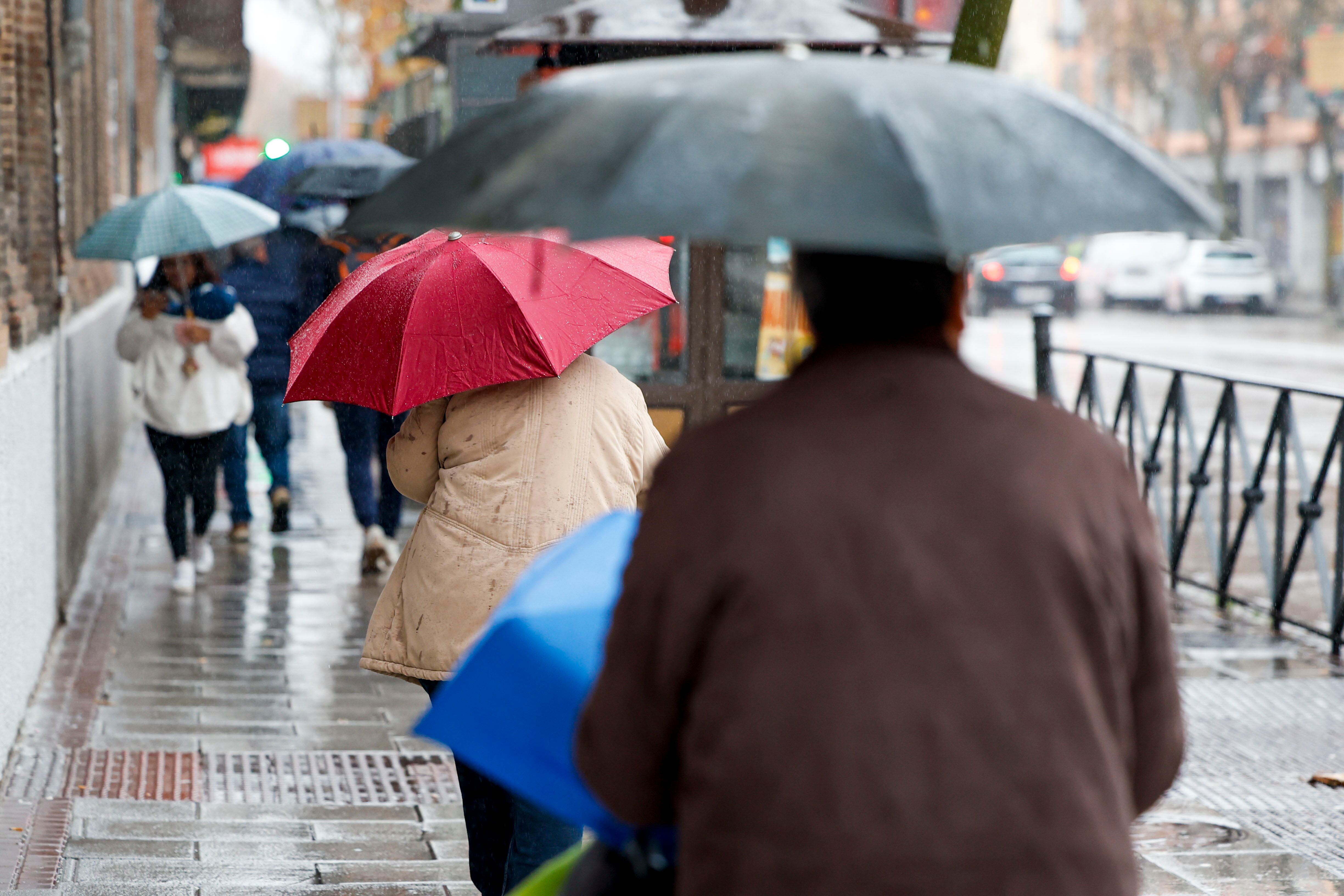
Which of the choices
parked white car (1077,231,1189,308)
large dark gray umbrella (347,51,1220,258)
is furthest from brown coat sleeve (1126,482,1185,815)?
parked white car (1077,231,1189,308)

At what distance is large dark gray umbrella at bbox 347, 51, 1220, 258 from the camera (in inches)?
75.0

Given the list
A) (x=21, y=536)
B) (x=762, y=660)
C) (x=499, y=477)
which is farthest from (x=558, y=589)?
(x=21, y=536)

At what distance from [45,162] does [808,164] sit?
24.6 ft

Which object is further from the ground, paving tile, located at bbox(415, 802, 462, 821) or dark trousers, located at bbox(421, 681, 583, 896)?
dark trousers, located at bbox(421, 681, 583, 896)

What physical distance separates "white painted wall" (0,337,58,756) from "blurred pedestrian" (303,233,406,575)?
1697mm

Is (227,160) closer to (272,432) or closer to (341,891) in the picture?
(272,432)

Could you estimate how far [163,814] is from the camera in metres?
5.32

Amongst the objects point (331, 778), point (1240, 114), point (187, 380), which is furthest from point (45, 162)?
point (1240, 114)

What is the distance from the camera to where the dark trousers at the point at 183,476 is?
882 cm

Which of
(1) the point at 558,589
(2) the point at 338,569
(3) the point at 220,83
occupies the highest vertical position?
(3) the point at 220,83

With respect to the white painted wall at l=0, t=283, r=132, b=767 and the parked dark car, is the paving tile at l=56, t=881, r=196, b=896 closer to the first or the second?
the white painted wall at l=0, t=283, r=132, b=767

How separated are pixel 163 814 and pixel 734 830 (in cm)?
384

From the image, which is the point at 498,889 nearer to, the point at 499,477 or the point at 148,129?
the point at 499,477

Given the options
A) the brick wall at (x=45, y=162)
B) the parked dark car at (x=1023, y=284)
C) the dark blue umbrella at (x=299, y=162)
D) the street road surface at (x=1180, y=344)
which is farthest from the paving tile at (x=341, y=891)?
the parked dark car at (x=1023, y=284)
